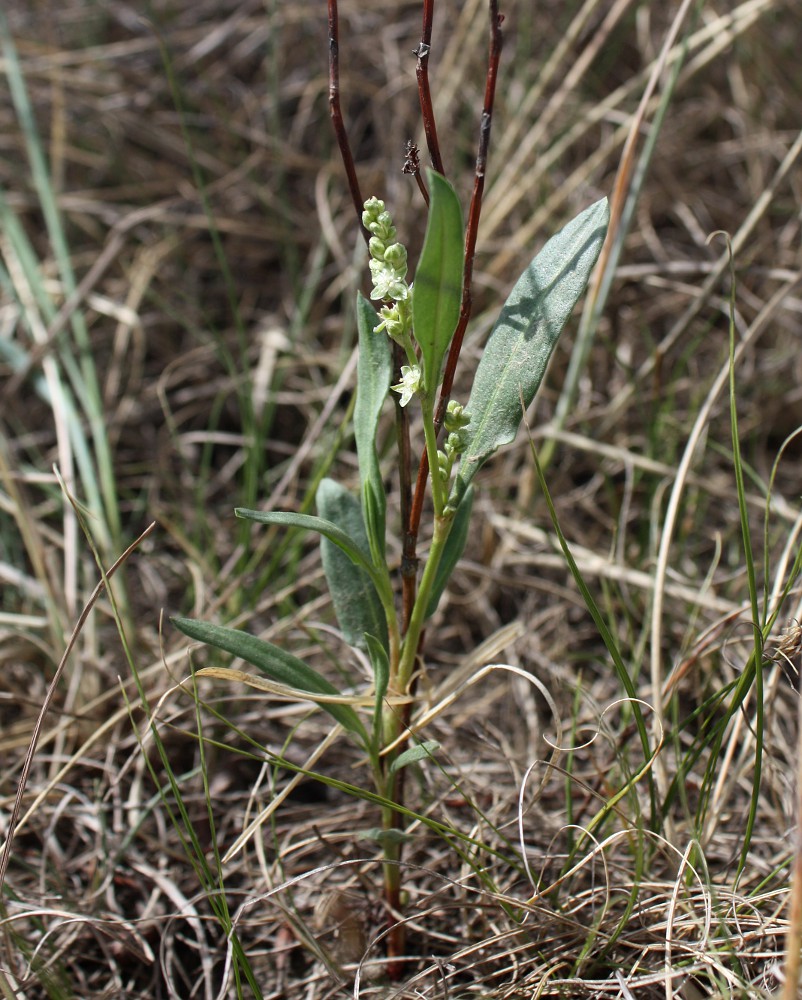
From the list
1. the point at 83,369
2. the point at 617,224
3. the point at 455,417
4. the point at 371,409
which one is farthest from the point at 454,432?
the point at 83,369

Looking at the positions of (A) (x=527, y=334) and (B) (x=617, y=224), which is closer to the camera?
(A) (x=527, y=334)

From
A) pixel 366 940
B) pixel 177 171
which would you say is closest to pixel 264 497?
pixel 366 940

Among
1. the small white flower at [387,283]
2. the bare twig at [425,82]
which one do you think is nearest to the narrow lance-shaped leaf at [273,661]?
the small white flower at [387,283]

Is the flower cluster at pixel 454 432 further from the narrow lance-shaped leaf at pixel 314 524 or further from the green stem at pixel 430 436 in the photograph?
the narrow lance-shaped leaf at pixel 314 524

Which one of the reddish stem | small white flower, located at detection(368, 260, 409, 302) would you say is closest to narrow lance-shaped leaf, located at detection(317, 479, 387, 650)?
Answer: the reddish stem

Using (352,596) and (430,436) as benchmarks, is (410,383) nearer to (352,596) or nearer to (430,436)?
(430,436)

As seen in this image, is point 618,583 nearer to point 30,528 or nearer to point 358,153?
point 30,528

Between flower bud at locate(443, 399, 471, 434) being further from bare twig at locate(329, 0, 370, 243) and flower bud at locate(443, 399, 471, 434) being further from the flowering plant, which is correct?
bare twig at locate(329, 0, 370, 243)
